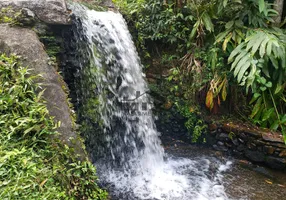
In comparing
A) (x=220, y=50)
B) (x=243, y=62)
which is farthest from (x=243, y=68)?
(x=220, y=50)

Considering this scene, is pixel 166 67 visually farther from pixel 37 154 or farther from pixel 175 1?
pixel 37 154

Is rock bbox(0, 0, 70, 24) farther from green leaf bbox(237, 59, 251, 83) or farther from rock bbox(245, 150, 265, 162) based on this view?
rock bbox(245, 150, 265, 162)

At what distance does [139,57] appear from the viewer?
510 centimetres

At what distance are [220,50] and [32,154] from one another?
11.8 ft

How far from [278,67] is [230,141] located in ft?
5.19

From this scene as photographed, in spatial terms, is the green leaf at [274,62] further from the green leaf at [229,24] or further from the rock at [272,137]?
the rock at [272,137]

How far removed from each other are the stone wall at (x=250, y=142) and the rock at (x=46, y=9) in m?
3.31

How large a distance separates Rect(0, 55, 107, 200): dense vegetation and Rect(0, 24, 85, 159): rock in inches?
4.7

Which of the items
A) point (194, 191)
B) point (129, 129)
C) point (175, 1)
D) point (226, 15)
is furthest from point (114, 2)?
point (194, 191)

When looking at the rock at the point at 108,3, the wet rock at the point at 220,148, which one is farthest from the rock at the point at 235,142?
the rock at the point at 108,3

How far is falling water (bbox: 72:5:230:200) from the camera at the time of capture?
3715mm

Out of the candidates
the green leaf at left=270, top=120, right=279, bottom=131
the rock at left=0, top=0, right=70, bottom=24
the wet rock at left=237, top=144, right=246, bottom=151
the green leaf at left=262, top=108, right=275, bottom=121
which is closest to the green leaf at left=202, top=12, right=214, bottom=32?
the green leaf at left=262, top=108, right=275, bottom=121

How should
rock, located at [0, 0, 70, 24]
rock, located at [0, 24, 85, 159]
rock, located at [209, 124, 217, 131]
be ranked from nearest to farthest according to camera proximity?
rock, located at [0, 24, 85, 159], rock, located at [0, 0, 70, 24], rock, located at [209, 124, 217, 131]

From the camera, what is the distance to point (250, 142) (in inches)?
172
